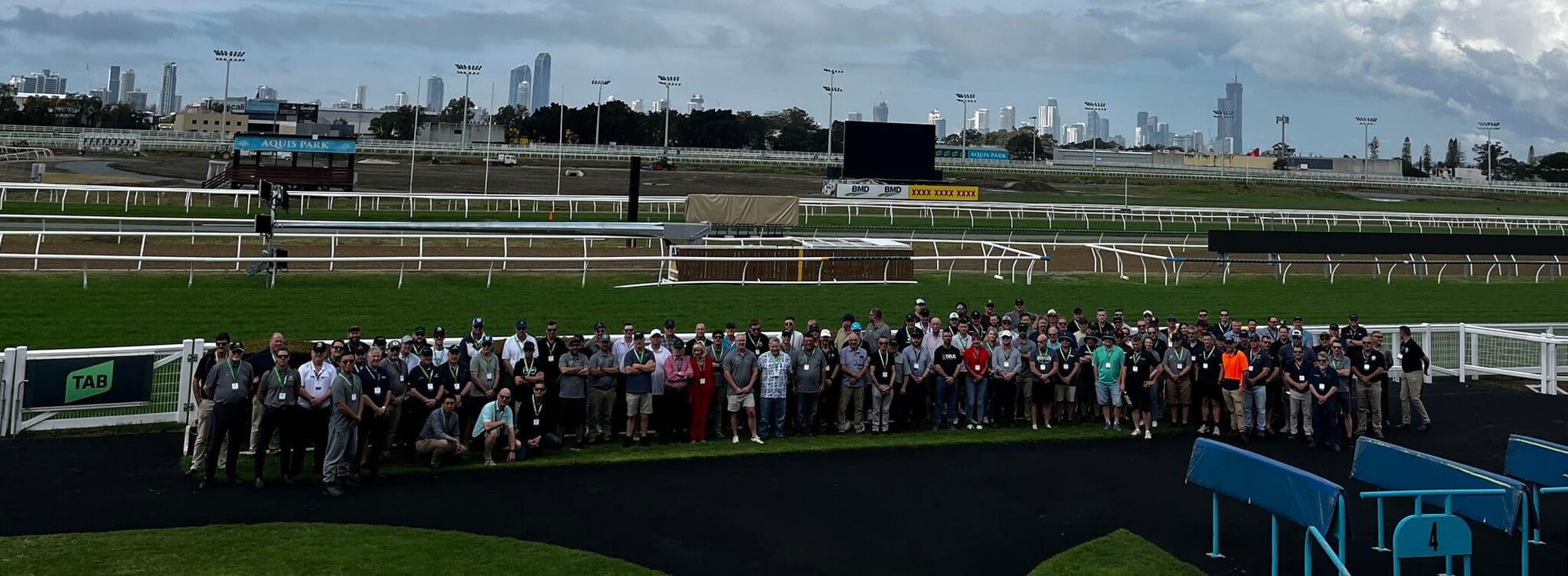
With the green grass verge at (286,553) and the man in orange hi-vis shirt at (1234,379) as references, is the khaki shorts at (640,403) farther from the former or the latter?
the man in orange hi-vis shirt at (1234,379)

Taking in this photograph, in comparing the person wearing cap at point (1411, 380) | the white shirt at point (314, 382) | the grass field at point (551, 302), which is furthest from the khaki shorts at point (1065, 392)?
the white shirt at point (314, 382)

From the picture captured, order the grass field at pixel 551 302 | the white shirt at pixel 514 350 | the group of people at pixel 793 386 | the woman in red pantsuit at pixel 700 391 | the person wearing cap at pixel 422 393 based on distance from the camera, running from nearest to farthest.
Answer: the group of people at pixel 793 386 < the person wearing cap at pixel 422 393 < the white shirt at pixel 514 350 < the woman in red pantsuit at pixel 700 391 < the grass field at pixel 551 302

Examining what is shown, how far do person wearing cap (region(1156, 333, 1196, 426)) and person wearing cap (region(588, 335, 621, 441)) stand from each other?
626cm

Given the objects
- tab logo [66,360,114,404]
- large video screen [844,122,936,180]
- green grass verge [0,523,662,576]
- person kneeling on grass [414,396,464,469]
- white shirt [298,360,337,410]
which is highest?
large video screen [844,122,936,180]

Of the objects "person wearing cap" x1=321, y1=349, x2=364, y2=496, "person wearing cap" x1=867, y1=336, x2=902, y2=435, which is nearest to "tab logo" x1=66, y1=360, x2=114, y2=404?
"person wearing cap" x1=321, y1=349, x2=364, y2=496

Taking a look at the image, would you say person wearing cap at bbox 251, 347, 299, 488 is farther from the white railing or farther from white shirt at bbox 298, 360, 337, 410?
the white railing

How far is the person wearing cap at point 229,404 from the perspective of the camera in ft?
30.7

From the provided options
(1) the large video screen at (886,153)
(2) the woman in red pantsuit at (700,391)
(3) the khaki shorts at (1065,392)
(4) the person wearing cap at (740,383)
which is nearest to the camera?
(2) the woman in red pantsuit at (700,391)

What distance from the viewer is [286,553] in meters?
7.77

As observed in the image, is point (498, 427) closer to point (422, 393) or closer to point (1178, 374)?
point (422, 393)

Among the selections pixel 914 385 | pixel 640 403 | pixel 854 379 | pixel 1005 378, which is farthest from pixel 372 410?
pixel 1005 378

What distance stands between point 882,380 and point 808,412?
36.2 inches

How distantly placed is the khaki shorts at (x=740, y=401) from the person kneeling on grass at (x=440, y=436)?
9.48 feet

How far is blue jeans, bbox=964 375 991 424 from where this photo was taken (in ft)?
41.8
